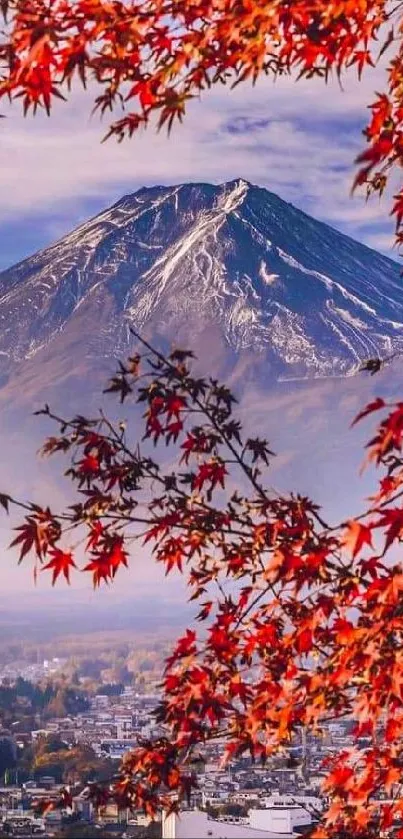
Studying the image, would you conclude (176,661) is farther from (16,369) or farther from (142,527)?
(16,369)

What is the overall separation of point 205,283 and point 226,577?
136ft

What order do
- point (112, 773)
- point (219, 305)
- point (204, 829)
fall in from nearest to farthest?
point (204, 829)
point (112, 773)
point (219, 305)

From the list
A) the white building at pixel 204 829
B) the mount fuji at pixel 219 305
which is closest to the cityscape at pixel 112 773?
the white building at pixel 204 829

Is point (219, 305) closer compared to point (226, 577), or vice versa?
point (226, 577)

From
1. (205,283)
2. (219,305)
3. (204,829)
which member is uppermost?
(205,283)

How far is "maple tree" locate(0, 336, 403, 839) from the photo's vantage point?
3.40 metres

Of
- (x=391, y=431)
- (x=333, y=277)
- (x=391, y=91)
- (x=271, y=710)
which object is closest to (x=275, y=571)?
(x=271, y=710)

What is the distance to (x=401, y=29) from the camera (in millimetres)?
4004

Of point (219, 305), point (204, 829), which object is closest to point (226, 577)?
point (204, 829)

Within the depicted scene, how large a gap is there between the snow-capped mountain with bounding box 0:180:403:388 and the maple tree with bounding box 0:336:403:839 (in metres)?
39.2

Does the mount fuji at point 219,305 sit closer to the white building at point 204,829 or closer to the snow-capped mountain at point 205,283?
the snow-capped mountain at point 205,283

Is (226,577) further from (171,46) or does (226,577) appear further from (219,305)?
(219,305)

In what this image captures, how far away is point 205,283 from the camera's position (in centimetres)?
4509

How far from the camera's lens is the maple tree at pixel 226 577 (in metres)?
3.40
